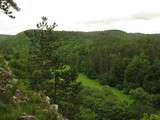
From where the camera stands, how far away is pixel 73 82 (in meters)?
53.2

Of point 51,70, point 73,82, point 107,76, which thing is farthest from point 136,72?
point 51,70

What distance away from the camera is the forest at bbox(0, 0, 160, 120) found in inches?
593

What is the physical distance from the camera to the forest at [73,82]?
49.4ft

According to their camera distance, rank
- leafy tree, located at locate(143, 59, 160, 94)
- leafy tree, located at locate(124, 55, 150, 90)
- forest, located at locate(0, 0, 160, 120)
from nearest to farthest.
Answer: forest, located at locate(0, 0, 160, 120), leafy tree, located at locate(143, 59, 160, 94), leafy tree, located at locate(124, 55, 150, 90)

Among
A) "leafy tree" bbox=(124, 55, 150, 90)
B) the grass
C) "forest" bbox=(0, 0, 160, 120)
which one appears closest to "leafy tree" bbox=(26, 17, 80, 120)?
"forest" bbox=(0, 0, 160, 120)

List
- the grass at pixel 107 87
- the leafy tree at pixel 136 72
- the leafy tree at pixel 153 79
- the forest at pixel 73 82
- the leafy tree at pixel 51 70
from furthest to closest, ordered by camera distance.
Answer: the leafy tree at pixel 136 72, the leafy tree at pixel 153 79, the grass at pixel 107 87, the leafy tree at pixel 51 70, the forest at pixel 73 82

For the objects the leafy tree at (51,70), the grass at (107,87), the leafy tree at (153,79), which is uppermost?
the leafy tree at (51,70)

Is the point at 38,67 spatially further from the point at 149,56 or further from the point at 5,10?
the point at 149,56

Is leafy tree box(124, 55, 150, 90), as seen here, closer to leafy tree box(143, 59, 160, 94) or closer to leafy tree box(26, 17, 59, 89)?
leafy tree box(143, 59, 160, 94)

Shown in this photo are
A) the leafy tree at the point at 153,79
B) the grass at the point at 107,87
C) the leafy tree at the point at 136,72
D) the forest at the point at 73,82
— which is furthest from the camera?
the leafy tree at the point at 136,72

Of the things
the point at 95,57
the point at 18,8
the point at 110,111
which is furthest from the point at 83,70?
the point at 18,8

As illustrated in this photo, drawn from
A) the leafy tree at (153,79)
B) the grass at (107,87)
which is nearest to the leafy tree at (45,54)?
the grass at (107,87)

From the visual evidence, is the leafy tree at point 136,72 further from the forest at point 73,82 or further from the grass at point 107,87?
the grass at point 107,87

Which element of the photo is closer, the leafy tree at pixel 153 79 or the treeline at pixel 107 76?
the treeline at pixel 107 76
